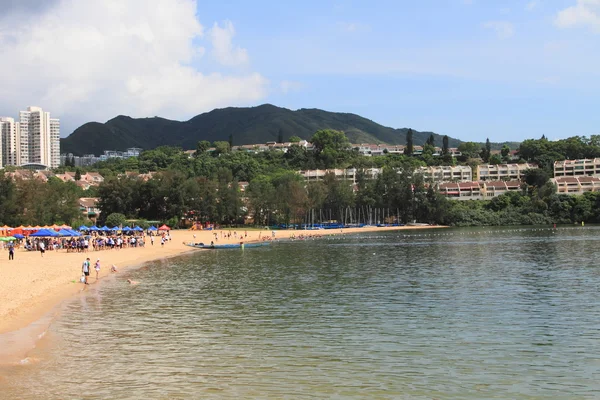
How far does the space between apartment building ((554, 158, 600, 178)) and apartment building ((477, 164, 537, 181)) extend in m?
8.79

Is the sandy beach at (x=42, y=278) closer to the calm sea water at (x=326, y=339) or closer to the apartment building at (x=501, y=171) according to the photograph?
the calm sea water at (x=326, y=339)

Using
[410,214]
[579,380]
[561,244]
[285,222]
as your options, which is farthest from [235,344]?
[410,214]

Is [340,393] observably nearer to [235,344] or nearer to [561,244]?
[235,344]

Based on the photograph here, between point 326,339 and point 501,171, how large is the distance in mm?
182537

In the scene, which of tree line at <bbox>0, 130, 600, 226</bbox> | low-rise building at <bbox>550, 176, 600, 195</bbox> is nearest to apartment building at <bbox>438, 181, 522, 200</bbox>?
tree line at <bbox>0, 130, 600, 226</bbox>

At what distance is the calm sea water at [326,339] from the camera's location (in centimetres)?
1598

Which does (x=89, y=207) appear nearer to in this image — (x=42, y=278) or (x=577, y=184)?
(x=42, y=278)

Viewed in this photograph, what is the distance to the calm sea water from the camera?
15984mm

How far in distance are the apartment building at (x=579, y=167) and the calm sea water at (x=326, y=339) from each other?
151984 millimetres

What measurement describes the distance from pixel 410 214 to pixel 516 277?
98247mm

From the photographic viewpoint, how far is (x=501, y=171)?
19162cm

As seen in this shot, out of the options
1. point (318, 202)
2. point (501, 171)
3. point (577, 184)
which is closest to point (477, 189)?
point (577, 184)

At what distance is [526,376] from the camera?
55.1ft

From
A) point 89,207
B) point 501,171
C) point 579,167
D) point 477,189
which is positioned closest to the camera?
point 89,207
